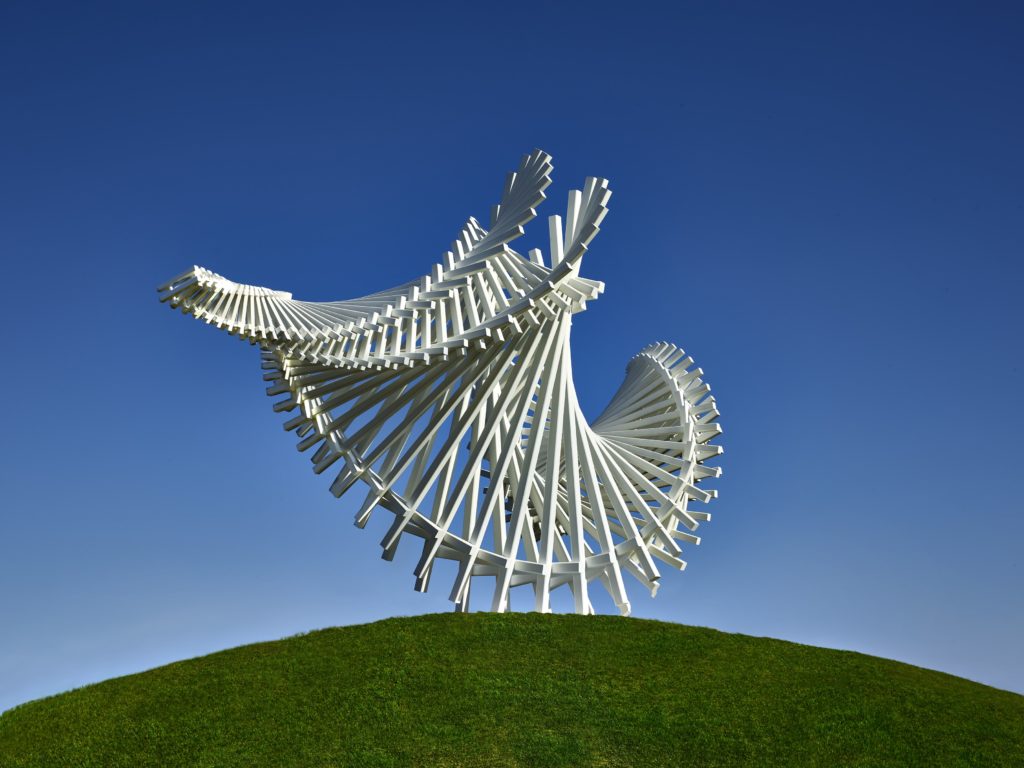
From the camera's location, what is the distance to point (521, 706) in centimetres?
1844

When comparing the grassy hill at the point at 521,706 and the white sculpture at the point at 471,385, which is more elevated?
the white sculpture at the point at 471,385

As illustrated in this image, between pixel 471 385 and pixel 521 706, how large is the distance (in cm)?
703

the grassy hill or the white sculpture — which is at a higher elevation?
the white sculpture

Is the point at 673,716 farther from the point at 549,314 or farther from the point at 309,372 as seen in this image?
the point at 309,372

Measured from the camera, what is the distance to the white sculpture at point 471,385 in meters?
22.2

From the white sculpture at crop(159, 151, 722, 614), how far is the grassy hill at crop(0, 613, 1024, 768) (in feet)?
5.53

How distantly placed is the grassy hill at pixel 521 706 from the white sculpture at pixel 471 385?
1685 millimetres

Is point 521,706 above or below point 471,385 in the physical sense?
below

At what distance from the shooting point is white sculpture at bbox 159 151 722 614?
22203mm

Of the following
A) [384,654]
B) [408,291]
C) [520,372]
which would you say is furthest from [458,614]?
[408,291]

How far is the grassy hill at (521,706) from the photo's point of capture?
1727 centimetres

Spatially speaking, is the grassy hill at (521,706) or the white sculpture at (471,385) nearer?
the grassy hill at (521,706)

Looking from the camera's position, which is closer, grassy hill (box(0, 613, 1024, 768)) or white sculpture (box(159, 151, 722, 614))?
grassy hill (box(0, 613, 1024, 768))

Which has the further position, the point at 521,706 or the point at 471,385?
the point at 471,385
